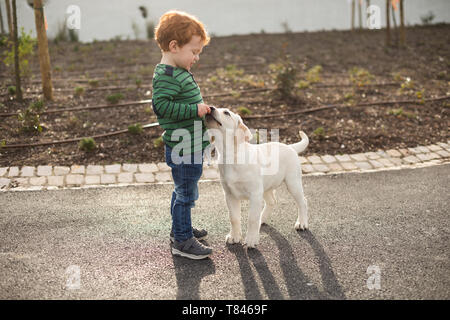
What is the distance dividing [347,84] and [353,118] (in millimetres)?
2764

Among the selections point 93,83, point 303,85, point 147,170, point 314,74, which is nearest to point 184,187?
point 147,170

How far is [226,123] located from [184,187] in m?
0.71

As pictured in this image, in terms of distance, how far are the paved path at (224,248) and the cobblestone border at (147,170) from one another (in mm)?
253

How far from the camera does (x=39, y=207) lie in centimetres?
503

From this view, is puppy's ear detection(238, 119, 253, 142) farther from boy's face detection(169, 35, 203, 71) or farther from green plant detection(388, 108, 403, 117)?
green plant detection(388, 108, 403, 117)

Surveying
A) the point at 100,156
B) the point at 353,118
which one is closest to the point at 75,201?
the point at 100,156

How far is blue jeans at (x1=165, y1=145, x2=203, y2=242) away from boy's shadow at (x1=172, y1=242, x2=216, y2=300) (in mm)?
216

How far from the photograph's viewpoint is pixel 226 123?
11.3 ft

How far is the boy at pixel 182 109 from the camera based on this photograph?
3.34 metres

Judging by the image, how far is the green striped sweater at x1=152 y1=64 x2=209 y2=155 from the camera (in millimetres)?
3346

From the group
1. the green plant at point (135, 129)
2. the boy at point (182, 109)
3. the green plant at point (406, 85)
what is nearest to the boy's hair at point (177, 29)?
the boy at point (182, 109)

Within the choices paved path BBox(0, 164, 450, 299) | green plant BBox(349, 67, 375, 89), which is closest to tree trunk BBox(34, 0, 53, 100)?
paved path BBox(0, 164, 450, 299)

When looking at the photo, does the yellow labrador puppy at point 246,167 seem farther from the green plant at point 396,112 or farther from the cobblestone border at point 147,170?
the green plant at point 396,112
